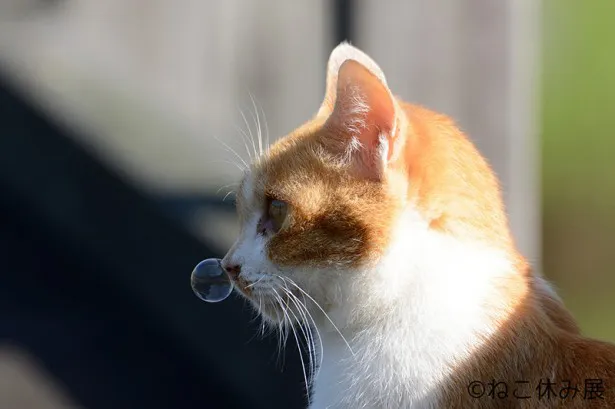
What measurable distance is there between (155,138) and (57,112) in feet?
0.99

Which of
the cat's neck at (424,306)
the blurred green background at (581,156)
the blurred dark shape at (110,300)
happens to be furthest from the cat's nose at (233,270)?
the blurred green background at (581,156)

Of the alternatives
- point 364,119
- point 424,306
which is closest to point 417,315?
point 424,306

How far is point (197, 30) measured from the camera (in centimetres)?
250

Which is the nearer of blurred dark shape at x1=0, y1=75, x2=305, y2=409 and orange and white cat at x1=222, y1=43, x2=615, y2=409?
orange and white cat at x1=222, y1=43, x2=615, y2=409

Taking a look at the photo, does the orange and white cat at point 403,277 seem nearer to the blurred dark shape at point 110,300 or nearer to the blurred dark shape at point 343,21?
the blurred dark shape at point 110,300

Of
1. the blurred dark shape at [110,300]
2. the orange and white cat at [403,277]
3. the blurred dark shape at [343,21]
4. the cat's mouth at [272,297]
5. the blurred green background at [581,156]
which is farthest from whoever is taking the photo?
the blurred green background at [581,156]

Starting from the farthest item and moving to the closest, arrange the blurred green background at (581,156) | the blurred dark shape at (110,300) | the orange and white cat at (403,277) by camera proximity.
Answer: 1. the blurred green background at (581,156)
2. the blurred dark shape at (110,300)
3. the orange and white cat at (403,277)

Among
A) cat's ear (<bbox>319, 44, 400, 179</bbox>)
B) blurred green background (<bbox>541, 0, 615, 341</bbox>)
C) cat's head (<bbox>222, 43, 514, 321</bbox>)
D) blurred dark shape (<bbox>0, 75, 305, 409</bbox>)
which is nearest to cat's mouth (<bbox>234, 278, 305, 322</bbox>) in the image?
cat's head (<bbox>222, 43, 514, 321</bbox>)

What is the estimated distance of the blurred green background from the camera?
Answer: 10.0 ft

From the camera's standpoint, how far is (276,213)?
1.24 m

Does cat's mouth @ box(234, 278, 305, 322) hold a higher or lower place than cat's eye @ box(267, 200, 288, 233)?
lower

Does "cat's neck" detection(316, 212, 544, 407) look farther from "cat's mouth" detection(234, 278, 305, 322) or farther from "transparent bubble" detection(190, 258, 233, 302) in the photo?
"transparent bubble" detection(190, 258, 233, 302)

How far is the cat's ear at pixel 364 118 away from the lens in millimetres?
1119

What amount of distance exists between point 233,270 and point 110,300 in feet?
4.32
